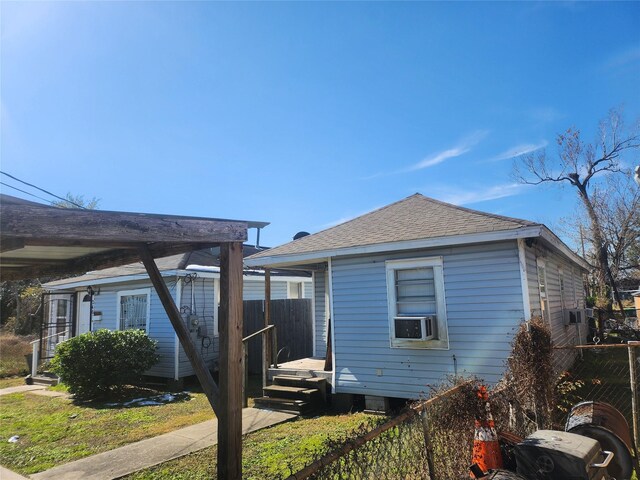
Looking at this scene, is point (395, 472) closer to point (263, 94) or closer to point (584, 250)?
point (263, 94)

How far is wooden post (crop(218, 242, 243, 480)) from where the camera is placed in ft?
9.26

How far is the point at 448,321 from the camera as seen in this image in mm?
6980

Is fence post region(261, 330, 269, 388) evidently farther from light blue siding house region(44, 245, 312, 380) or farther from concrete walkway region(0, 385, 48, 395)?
concrete walkway region(0, 385, 48, 395)

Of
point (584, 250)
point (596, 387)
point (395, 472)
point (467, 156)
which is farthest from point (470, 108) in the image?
point (584, 250)

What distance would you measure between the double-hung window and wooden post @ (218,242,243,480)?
32.6 feet

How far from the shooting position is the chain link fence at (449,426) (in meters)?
2.57

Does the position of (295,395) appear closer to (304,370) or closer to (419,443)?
(304,370)

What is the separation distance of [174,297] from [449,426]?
9067 mm

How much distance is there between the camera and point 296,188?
14.6 meters

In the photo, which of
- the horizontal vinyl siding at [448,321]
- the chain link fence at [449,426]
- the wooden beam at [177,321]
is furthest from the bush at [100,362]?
the chain link fence at [449,426]

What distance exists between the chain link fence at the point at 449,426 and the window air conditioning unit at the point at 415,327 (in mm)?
2238

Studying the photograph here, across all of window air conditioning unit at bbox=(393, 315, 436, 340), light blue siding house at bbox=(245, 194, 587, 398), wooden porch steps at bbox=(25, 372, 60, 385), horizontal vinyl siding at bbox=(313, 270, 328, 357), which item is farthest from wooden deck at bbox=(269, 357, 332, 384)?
wooden porch steps at bbox=(25, 372, 60, 385)

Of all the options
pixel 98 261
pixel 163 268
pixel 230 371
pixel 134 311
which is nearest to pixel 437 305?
pixel 230 371

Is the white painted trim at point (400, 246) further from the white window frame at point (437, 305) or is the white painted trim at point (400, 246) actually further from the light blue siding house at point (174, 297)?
the light blue siding house at point (174, 297)
